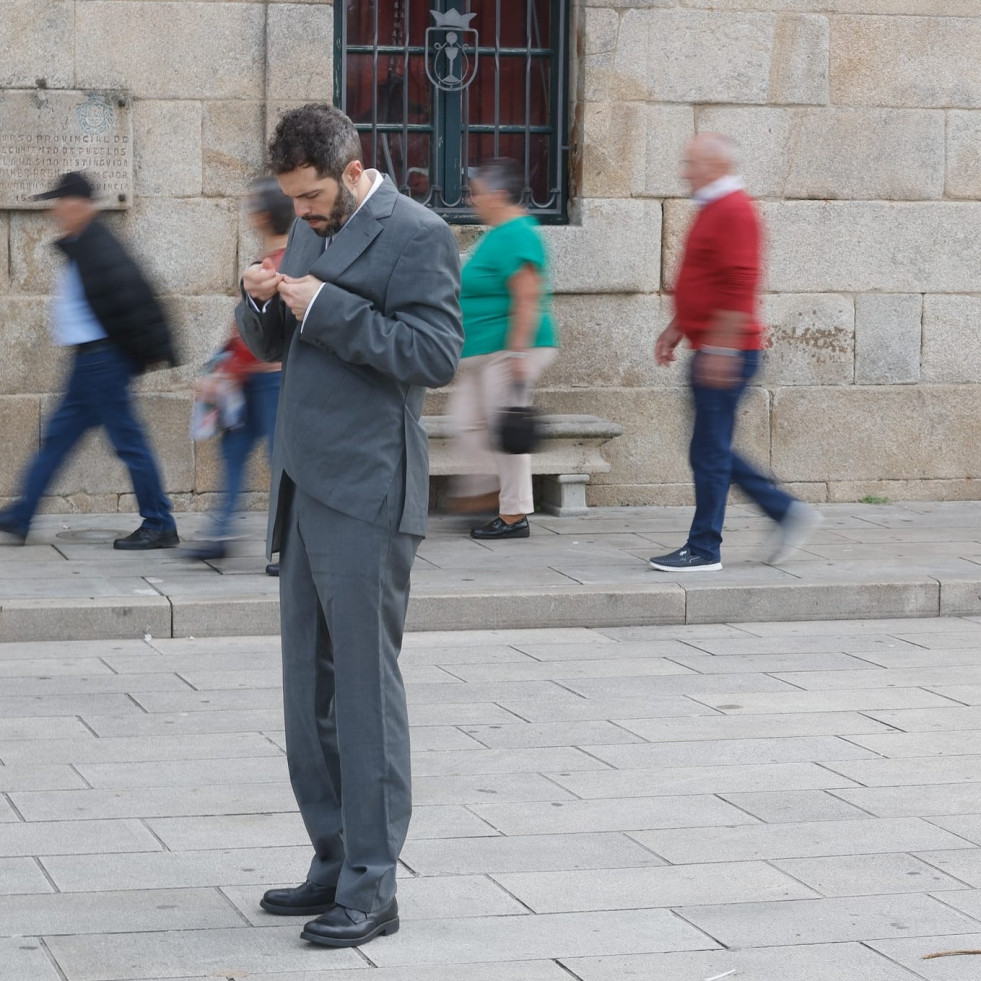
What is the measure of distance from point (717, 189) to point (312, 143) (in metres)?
4.30

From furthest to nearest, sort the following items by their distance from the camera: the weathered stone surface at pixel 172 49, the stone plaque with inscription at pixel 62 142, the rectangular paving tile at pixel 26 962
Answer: the weathered stone surface at pixel 172 49 → the stone plaque with inscription at pixel 62 142 → the rectangular paving tile at pixel 26 962

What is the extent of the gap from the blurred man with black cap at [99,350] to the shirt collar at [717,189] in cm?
232

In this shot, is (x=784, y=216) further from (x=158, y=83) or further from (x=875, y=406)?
(x=158, y=83)

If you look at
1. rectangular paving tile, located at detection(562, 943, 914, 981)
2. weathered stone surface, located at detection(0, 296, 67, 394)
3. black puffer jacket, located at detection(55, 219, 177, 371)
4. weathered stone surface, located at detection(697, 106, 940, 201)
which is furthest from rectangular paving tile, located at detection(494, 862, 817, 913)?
weathered stone surface, located at detection(697, 106, 940, 201)

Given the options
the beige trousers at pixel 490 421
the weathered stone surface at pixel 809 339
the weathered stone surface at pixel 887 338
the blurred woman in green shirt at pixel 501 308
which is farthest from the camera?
the weathered stone surface at pixel 887 338

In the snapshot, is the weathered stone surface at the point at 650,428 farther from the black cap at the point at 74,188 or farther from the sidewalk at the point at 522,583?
the black cap at the point at 74,188

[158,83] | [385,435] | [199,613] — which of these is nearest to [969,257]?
[158,83]

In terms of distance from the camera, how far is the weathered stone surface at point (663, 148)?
9922 millimetres

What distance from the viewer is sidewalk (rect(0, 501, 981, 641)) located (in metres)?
7.19

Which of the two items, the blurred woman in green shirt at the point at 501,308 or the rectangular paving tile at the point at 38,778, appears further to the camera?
the blurred woman in green shirt at the point at 501,308

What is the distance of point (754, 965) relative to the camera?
384 centimetres

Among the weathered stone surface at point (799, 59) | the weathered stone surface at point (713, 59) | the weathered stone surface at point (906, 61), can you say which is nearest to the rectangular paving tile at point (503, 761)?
the weathered stone surface at point (713, 59)

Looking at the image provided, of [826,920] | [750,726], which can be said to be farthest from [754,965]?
[750,726]

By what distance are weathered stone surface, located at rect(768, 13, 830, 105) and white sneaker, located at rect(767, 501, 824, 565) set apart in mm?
2748
